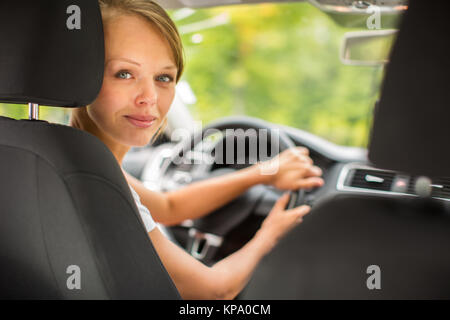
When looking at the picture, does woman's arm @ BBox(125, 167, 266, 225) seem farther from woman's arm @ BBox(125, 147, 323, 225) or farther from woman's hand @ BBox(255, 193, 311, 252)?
woman's hand @ BBox(255, 193, 311, 252)

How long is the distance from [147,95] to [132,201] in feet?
0.94

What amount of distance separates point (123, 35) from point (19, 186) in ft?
1.41

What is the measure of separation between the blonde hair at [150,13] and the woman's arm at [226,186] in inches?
23.9

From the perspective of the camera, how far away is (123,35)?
Answer: 1.12 meters

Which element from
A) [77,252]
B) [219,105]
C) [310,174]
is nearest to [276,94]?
[219,105]

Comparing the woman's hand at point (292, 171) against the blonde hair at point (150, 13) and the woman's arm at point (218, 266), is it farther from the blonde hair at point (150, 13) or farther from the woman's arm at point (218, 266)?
the blonde hair at point (150, 13)

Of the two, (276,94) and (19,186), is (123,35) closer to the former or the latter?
(19,186)

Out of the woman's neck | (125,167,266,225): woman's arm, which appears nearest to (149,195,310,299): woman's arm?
the woman's neck

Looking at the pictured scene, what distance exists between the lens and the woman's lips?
3.83 feet

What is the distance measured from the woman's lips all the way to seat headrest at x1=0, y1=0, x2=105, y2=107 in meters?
0.19

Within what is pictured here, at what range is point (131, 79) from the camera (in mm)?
1136

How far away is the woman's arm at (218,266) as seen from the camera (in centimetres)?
119

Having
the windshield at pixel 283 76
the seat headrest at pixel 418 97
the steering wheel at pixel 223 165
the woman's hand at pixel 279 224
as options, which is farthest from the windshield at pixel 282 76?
the seat headrest at pixel 418 97

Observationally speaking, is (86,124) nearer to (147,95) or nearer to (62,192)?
(147,95)
